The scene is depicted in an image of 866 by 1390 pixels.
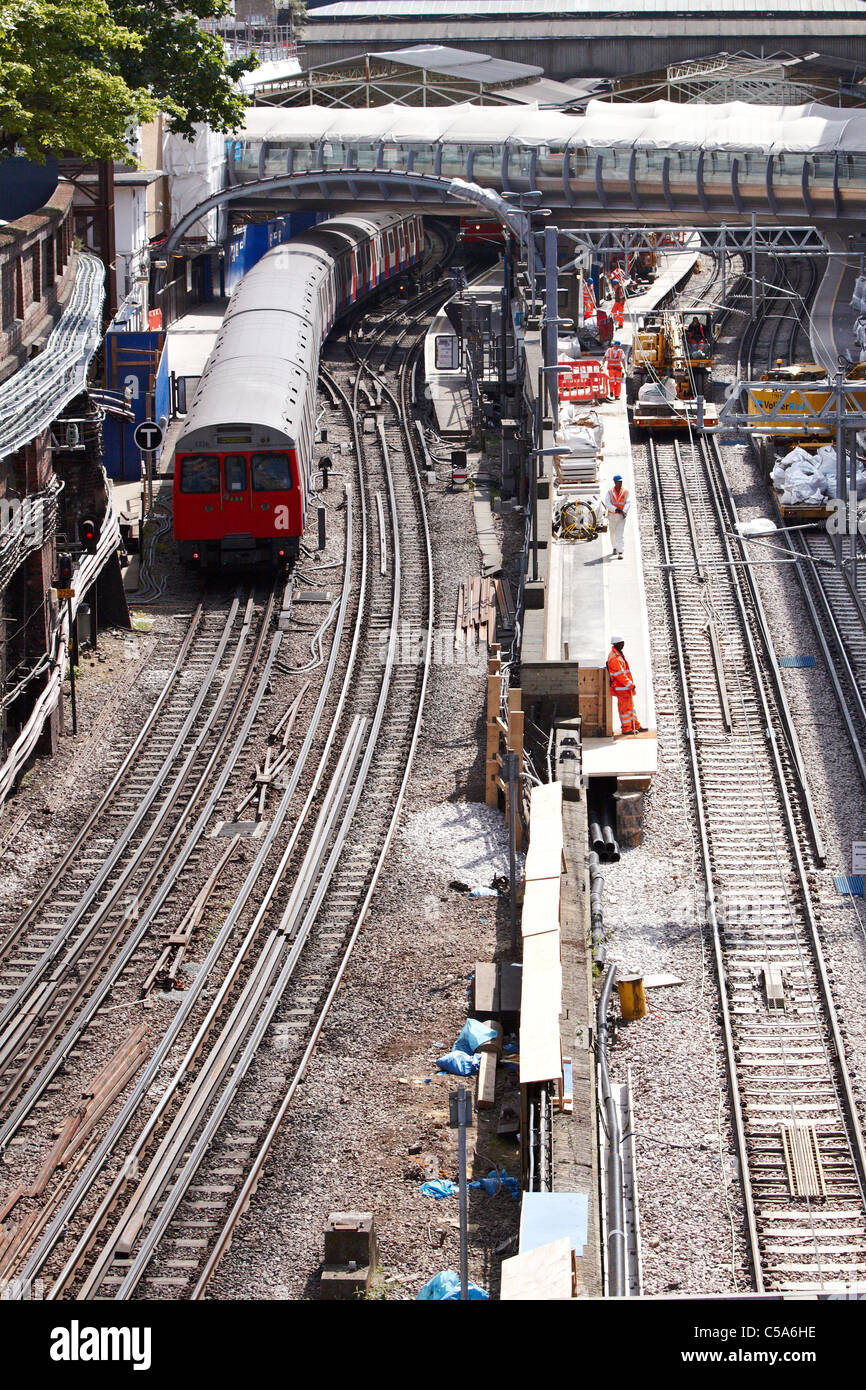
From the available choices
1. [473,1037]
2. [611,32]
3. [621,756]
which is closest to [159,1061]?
[473,1037]

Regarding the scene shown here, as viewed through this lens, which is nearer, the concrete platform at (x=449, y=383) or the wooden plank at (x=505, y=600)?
the wooden plank at (x=505, y=600)

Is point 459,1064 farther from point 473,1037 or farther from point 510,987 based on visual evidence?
point 510,987

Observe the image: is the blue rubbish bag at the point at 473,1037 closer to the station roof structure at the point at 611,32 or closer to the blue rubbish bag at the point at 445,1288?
the blue rubbish bag at the point at 445,1288

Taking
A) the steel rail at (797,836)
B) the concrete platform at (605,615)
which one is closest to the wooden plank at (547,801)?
the concrete platform at (605,615)

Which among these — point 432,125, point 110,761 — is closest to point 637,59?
point 432,125

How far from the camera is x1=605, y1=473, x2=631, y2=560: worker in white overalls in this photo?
3017 centimetres

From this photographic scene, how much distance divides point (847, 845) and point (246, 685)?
8.92 metres

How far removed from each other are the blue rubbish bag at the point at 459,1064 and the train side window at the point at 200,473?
1428 centimetres

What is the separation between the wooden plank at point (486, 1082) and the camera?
593 inches

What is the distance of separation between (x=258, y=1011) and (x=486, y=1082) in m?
2.63

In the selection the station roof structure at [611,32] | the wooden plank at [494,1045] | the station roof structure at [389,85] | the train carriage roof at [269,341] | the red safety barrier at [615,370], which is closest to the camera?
the wooden plank at [494,1045]

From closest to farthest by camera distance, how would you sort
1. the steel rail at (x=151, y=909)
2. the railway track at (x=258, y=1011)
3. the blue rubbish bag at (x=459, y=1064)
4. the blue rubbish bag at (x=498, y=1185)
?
the railway track at (x=258, y=1011), the blue rubbish bag at (x=498, y=1185), the steel rail at (x=151, y=909), the blue rubbish bag at (x=459, y=1064)
